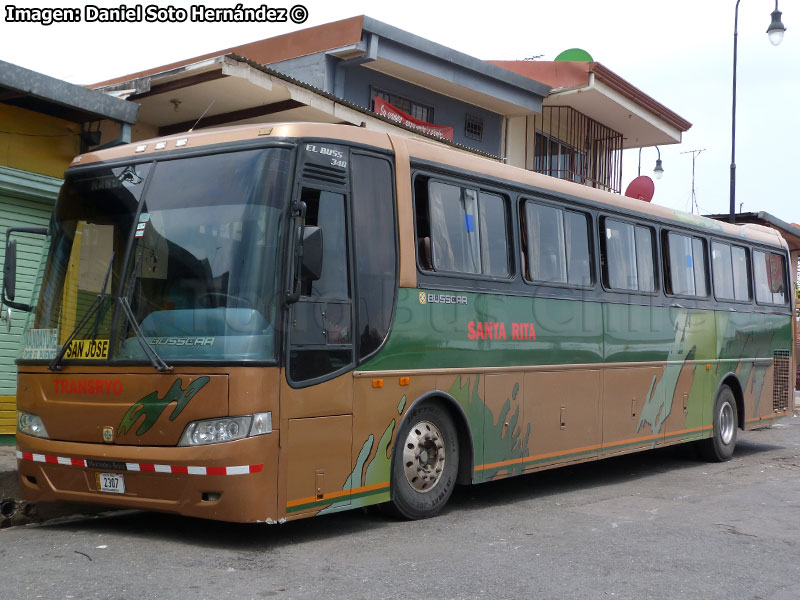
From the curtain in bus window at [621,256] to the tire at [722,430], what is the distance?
3.16 m

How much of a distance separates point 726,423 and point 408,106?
9210 mm

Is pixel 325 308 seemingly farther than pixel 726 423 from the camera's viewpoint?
No

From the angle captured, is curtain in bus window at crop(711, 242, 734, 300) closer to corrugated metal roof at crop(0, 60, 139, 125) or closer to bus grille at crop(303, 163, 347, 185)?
bus grille at crop(303, 163, 347, 185)

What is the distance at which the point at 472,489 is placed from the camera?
1063 cm

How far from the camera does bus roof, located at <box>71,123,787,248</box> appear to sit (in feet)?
24.1

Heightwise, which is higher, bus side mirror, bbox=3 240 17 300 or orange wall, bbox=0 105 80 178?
orange wall, bbox=0 105 80 178

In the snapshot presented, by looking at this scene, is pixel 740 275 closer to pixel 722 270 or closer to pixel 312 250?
pixel 722 270

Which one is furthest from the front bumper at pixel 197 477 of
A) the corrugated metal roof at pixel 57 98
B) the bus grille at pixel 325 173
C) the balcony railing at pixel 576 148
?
the balcony railing at pixel 576 148

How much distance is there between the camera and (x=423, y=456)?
8.36m

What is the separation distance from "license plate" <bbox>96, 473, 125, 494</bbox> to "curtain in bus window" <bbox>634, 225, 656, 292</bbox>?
712cm

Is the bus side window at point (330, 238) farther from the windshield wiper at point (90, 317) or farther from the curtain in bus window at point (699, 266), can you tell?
the curtain in bus window at point (699, 266)

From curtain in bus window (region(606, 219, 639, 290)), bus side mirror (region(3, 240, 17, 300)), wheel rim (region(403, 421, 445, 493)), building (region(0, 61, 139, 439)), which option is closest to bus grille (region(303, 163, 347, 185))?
wheel rim (region(403, 421, 445, 493))

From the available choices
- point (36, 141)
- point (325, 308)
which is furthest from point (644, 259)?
point (36, 141)

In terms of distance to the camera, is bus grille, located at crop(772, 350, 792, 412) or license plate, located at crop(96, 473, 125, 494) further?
bus grille, located at crop(772, 350, 792, 412)
